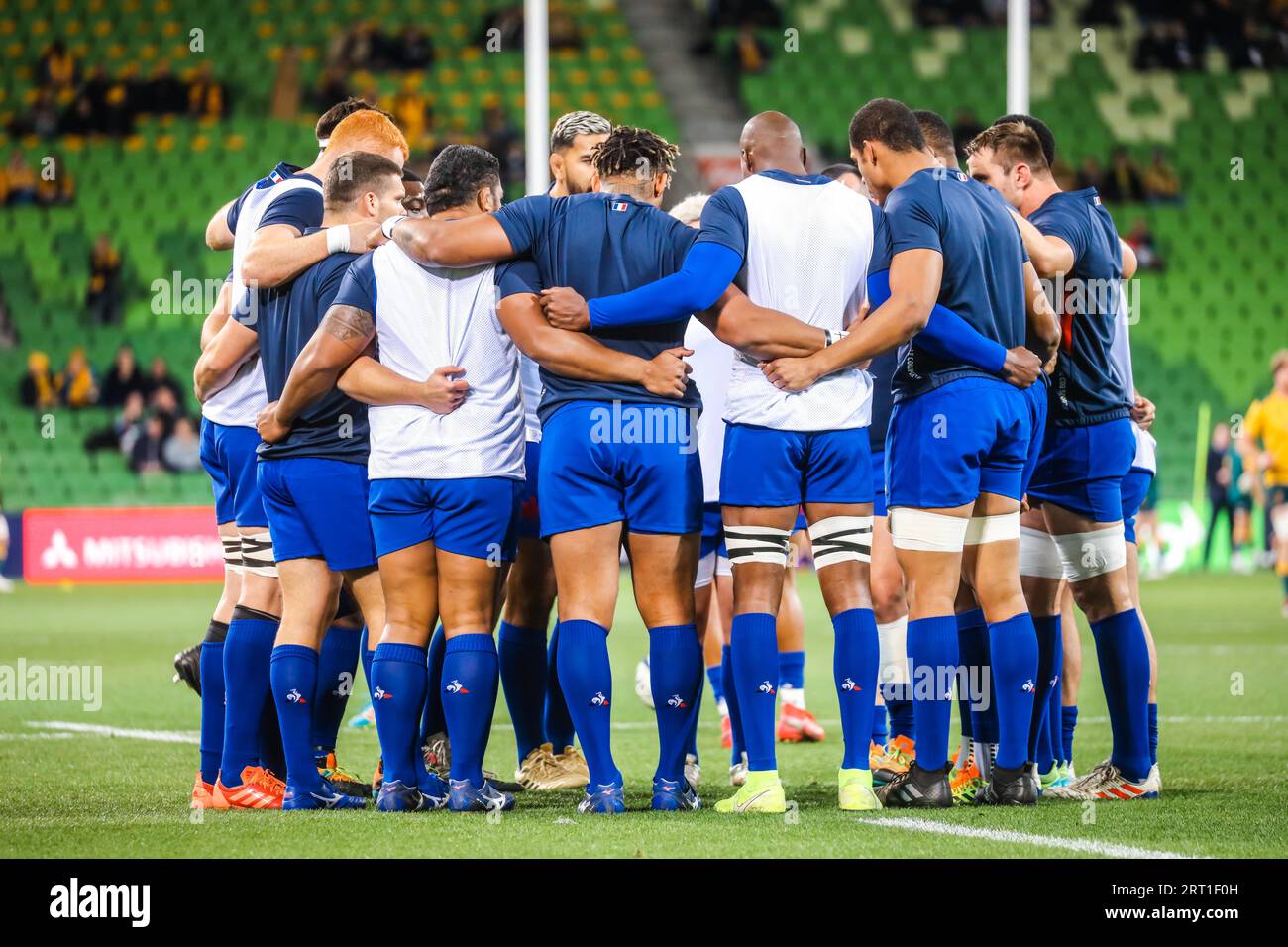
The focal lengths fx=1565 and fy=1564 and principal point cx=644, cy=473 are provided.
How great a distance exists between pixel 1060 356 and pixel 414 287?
2.40 meters

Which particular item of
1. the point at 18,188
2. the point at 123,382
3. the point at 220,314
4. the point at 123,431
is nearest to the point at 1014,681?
the point at 220,314

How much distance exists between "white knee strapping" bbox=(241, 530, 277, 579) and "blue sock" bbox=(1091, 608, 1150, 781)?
9.62 ft

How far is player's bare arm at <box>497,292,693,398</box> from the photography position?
16.5 ft

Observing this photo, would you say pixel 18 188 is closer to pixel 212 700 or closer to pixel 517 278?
pixel 212 700

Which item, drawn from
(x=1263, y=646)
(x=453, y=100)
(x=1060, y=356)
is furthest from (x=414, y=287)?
(x=453, y=100)

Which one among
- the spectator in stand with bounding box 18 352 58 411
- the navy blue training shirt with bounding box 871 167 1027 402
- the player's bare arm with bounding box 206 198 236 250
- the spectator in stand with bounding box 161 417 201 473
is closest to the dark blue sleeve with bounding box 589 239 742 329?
the navy blue training shirt with bounding box 871 167 1027 402

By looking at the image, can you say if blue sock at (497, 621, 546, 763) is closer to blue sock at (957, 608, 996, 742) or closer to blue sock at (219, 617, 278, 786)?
blue sock at (219, 617, 278, 786)

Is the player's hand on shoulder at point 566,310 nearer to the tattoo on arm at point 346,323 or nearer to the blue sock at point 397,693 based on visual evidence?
the tattoo on arm at point 346,323

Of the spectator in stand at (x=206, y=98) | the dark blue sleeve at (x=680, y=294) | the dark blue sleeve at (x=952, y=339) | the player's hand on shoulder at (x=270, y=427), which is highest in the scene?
the spectator in stand at (x=206, y=98)

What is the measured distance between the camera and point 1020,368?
5.34 m

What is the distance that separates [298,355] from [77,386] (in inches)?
588

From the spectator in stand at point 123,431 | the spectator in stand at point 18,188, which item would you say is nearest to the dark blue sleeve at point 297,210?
the spectator in stand at point 123,431

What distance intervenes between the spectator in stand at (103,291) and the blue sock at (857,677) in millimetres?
16834

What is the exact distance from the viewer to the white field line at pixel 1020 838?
14.2ft
